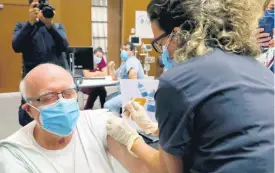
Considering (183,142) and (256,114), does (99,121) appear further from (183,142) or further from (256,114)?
(256,114)

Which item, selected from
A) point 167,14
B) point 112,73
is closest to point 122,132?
point 167,14

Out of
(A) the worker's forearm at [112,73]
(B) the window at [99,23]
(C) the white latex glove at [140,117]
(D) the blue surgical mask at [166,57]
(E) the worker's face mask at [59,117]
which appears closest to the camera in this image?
(D) the blue surgical mask at [166,57]

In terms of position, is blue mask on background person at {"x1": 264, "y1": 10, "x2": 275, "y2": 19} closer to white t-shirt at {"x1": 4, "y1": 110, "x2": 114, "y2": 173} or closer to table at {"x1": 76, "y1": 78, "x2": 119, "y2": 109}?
white t-shirt at {"x1": 4, "y1": 110, "x2": 114, "y2": 173}

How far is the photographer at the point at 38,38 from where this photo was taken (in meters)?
2.69

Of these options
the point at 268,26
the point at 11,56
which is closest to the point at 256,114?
the point at 268,26

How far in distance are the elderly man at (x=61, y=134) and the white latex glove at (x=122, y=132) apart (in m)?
0.08

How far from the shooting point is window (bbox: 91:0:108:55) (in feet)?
20.6

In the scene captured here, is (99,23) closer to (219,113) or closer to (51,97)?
(51,97)

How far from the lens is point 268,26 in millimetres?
1668

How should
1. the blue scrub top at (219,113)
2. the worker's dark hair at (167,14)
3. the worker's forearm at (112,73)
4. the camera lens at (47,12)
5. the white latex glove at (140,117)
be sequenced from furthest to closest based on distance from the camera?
the worker's forearm at (112,73) < the camera lens at (47,12) < the white latex glove at (140,117) < the worker's dark hair at (167,14) < the blue scrub top at (219,113)

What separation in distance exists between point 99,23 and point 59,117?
5.16 metres

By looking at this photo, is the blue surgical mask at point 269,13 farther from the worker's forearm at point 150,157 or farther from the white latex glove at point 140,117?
the worker's forearm at point 150,157

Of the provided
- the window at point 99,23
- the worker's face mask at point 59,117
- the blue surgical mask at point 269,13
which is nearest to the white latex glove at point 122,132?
the worker's face mask at point 59,117

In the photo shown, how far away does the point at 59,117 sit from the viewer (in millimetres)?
1405
